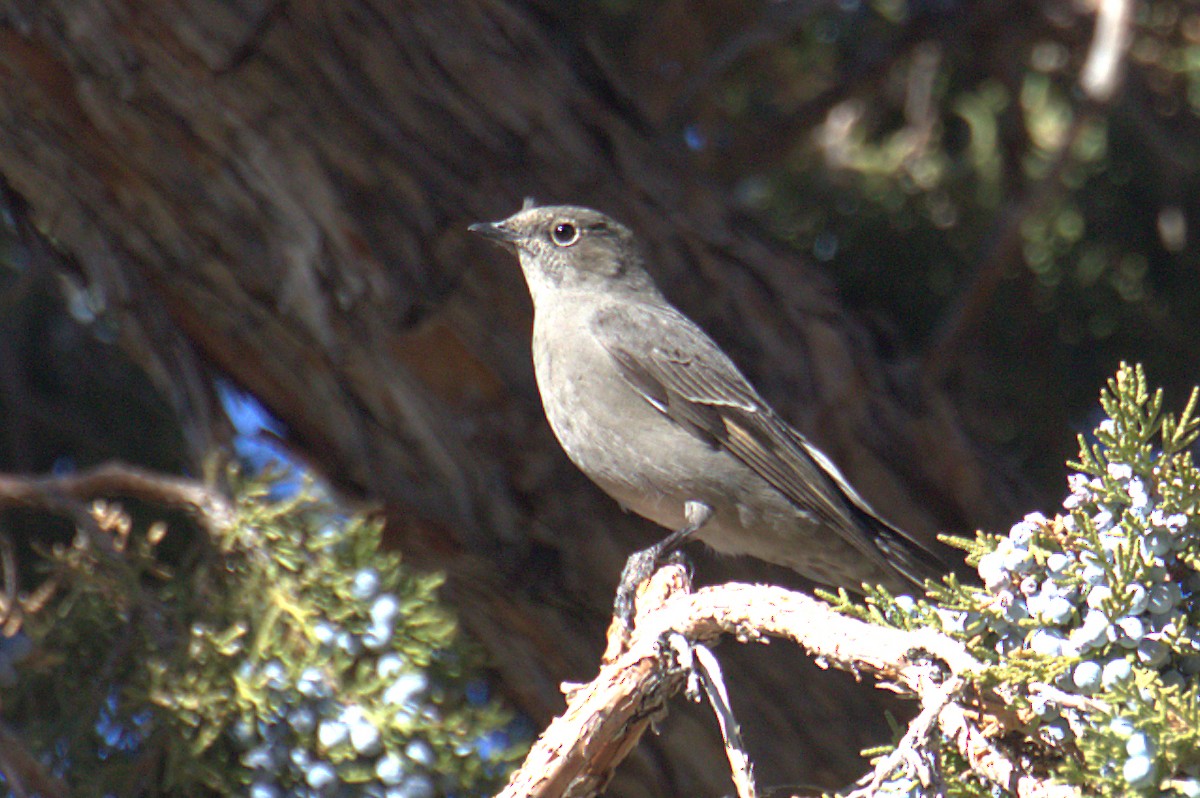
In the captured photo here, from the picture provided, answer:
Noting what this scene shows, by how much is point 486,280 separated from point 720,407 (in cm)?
89

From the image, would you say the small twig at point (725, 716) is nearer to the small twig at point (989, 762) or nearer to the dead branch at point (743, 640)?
the dead branch at point (743, 640)

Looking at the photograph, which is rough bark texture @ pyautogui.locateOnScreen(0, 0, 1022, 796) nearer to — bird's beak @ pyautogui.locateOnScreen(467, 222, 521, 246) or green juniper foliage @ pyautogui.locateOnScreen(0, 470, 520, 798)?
bird's beak @ pyautogui.locateOnScreen(467, 222, 521, 246)

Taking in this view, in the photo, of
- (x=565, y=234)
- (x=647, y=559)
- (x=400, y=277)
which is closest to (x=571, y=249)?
(x=565, y=234)

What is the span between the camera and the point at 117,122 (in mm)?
3736

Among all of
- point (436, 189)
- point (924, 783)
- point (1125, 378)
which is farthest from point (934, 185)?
point (924, 783)

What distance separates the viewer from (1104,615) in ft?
5.81

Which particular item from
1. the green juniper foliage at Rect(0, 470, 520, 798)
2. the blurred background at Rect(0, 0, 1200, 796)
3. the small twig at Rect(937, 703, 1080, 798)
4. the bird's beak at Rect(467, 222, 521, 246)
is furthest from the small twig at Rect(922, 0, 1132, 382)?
the small twig at Rect(937, 703, 1080, 798)

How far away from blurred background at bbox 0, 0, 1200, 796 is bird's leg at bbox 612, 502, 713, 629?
0.25 metres

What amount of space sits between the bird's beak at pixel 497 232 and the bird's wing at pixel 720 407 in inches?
17.5

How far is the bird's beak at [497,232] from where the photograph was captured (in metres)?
3.97

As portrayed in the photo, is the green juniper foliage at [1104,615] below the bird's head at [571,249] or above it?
below

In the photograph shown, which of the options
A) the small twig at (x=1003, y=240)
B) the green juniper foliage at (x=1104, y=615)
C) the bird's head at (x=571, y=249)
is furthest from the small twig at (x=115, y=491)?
the small twig at (x=1003, y=240)

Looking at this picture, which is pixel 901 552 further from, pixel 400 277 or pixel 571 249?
pixel 400 277

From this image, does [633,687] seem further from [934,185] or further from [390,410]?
[934,185]
